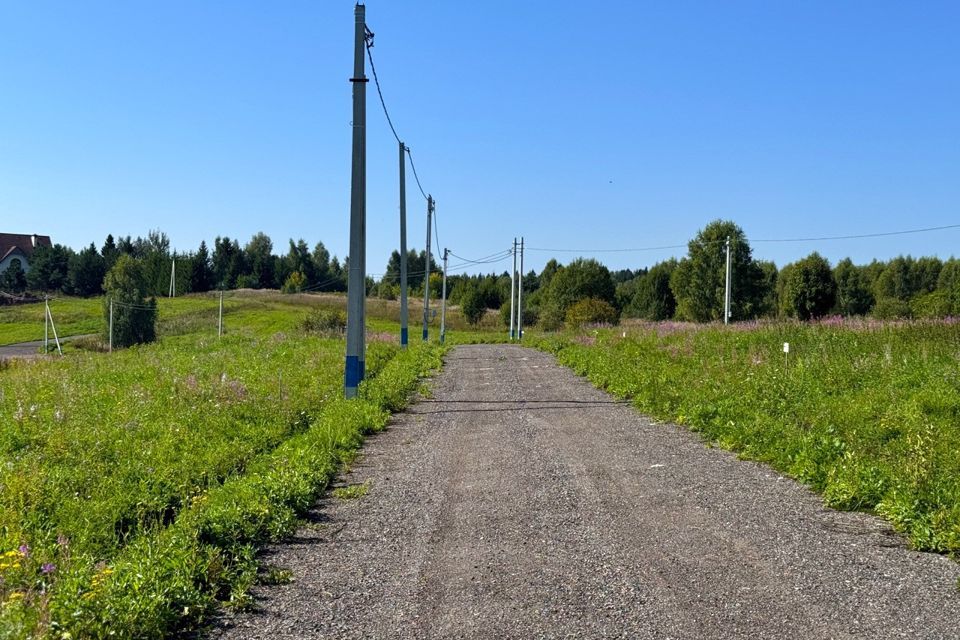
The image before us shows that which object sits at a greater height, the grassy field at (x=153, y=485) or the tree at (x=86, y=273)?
the tree at (x=86, y=273)

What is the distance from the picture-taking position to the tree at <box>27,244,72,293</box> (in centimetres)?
10656

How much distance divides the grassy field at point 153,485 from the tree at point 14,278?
333 ft

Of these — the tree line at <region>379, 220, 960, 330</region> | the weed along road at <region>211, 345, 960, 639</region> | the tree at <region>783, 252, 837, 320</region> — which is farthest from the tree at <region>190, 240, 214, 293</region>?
the weed along road at <region>211, 345, 960, 639</region>

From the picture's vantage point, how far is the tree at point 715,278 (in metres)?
72.1

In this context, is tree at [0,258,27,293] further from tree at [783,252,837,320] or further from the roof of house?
tree at [783,252,837,320]

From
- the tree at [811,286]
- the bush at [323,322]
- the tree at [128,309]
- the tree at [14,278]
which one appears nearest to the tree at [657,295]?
the tree at [811,286]

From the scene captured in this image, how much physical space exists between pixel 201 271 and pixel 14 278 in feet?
74.7

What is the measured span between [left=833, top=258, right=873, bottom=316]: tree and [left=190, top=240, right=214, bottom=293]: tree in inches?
3123

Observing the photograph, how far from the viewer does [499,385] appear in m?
18.3

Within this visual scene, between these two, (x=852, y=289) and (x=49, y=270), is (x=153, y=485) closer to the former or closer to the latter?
(x=852, y=289)

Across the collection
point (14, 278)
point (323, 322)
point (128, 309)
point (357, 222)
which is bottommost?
point (323, 322)

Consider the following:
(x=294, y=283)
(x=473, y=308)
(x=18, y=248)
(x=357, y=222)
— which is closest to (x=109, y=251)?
(x=18, y=248)

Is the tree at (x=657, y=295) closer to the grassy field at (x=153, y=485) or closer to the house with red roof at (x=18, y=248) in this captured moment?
the grassy field at (x=153, y=485)

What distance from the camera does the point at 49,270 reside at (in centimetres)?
10638
